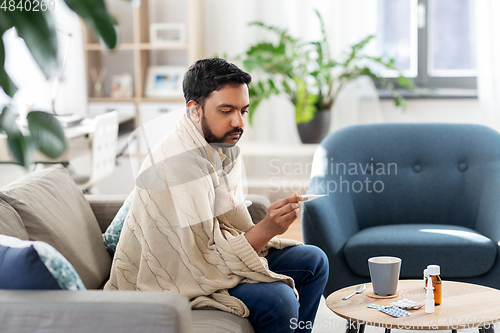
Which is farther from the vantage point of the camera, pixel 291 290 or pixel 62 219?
pixel 62 219

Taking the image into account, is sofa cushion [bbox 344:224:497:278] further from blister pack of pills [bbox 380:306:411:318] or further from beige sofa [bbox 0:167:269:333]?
blister pack of pills [bbox 380:306:411:318]

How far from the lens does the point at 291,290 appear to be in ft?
4.68

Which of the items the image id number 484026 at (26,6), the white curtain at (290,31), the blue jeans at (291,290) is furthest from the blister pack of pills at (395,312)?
the white curtain at (290,31)

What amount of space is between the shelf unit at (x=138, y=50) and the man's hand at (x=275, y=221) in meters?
2.64

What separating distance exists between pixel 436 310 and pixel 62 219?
1.05 m

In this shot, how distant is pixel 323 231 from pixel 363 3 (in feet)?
7.84

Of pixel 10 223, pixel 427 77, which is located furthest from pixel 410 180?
pixel 427 77

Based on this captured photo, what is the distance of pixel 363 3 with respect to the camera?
384 centimetres

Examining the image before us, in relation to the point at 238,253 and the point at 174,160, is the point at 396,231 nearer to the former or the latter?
the point at 238,253

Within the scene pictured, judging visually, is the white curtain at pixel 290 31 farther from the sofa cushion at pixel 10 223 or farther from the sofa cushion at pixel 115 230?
the sofa cushion at pixel 10 223

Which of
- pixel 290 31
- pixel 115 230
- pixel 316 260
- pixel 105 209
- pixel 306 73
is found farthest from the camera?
pixel 290 31

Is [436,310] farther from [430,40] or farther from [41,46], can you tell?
[430,40]

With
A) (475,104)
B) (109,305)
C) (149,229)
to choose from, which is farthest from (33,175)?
(475,104)

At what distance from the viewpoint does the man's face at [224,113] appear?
1.46m
